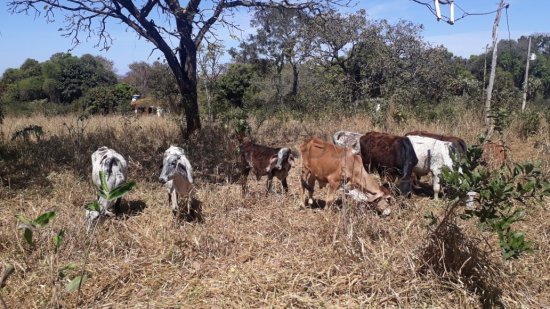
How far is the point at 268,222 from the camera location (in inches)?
210

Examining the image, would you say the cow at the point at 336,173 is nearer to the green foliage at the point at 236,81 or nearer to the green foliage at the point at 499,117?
the green foliage at the point at 499,117

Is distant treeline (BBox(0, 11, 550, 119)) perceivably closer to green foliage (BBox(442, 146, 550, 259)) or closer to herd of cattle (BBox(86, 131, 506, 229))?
herd of cattle (BBox(86, 131, 506, 229))

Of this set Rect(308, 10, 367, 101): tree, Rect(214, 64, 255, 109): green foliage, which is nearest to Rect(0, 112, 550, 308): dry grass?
Rect(308, 10, 367, 101): tree

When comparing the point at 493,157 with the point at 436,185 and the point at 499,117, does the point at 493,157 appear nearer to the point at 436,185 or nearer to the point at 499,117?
the point at 436,185

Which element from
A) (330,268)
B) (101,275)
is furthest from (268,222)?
(101,275)

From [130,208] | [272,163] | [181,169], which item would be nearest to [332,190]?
[272,163]

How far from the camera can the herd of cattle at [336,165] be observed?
18.3 feet

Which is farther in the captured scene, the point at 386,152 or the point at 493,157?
the point at 493,157

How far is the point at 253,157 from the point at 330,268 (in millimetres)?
2961

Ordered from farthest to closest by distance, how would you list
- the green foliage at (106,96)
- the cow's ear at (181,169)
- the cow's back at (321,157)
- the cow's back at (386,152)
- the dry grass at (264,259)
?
the green foliage at (106,96) → the cow's back at (386,152) → the cow's back at (321,157) → the cow's ear at (181,169) → the dry grass at (264,259)

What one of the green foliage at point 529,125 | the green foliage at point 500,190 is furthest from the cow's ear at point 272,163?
the green foliage at point 529,125

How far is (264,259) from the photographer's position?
4441 millimetres

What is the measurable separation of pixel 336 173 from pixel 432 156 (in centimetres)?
182

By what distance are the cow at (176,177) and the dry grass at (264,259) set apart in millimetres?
302
